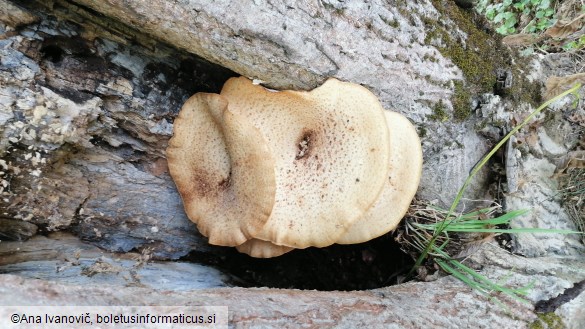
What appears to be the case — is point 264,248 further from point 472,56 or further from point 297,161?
point 472,56

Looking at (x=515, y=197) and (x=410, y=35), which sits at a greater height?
(x=410, y=35)

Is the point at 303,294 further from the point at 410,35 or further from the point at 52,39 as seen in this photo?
the point at 52,39

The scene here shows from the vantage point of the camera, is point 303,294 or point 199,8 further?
point 303,294

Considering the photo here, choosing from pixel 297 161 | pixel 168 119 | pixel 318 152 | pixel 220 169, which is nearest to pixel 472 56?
pixel 318 152

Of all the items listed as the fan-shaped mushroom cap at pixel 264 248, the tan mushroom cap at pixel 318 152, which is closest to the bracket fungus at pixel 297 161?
the tan mushroom cap at pixel 318 152

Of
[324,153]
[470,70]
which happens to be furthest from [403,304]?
[470,70]

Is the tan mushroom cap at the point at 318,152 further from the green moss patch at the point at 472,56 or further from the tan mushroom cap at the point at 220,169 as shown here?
the green moss patch at the point at 472,56

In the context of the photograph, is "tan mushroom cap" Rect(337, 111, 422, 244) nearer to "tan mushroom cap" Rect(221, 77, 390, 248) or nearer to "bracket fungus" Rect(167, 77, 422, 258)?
"bracket fungus" Rect(167, 77, 422, 258)

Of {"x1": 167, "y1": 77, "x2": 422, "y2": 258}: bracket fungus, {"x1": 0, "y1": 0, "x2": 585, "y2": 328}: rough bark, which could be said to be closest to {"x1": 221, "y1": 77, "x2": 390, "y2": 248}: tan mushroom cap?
{"x1": 167, "y1": 77, "x2": 422, "y2": 258}: bracket fungus
